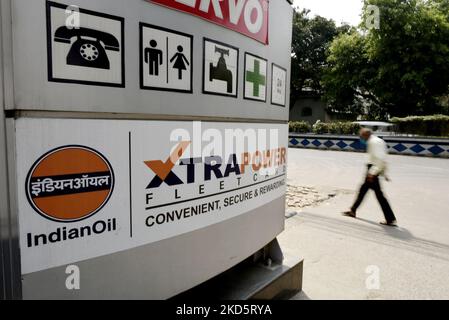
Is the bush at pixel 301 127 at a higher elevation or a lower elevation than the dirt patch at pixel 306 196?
higher

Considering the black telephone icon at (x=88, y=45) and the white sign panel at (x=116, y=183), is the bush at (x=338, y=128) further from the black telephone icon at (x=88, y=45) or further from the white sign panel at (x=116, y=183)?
the black telephone icon at (x=88, y=45)

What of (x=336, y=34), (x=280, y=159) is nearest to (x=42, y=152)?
(x=280, y=159)

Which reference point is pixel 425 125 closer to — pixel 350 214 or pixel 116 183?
pixel 350 214

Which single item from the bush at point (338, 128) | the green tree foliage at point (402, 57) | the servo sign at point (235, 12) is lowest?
the bush at point (338, 128)

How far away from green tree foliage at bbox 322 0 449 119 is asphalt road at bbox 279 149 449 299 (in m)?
22.3

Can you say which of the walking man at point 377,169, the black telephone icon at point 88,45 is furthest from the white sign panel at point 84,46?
the walking man at point 377,169

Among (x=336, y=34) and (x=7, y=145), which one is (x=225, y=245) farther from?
(x=336, y=34)

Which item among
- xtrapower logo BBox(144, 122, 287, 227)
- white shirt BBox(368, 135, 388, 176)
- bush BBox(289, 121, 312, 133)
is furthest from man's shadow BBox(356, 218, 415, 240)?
bush BBox(289, 121, 312, 133)

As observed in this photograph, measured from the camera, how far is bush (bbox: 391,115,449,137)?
2114cm

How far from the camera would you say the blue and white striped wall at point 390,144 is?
58.7ft

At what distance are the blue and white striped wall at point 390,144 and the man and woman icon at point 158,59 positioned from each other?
62.0 feet

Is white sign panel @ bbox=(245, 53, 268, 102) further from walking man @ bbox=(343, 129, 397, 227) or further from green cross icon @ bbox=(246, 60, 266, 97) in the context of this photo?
walking man @ bbox=(343, 129, 397, 227)

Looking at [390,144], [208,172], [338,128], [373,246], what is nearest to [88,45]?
[208,172]
